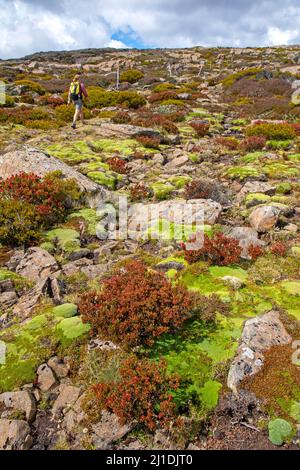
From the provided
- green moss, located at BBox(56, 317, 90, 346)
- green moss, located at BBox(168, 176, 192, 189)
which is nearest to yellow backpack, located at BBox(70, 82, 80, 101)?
green moss, located at BBox(168, 176, 192, 189)

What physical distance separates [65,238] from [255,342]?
564cm

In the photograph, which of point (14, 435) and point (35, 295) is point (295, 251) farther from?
point (14, 435)

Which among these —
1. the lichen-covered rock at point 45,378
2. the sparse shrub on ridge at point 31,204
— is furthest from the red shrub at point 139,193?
the lichen-covered rock at point 45,378

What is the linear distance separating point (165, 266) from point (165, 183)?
578 centimetres

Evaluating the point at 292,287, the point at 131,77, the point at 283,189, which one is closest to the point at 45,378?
the point at 292,287

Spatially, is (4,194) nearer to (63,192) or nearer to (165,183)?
(63,192)

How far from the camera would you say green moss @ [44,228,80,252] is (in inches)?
355

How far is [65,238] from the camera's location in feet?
30.7

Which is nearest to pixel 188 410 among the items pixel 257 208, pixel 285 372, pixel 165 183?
pixel 285 372

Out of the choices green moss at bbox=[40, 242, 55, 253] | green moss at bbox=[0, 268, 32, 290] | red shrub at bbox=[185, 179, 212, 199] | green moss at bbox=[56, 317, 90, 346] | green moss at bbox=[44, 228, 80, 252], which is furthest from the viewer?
red shrub at bbox=[185, 179, 212, 199]

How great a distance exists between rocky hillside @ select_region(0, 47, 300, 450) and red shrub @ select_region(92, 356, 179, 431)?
20 mm

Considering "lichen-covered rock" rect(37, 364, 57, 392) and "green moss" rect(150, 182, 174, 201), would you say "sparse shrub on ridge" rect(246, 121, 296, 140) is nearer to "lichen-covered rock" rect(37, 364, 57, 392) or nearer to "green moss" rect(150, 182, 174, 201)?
"green moss" rect(150, 182, 174, 201)

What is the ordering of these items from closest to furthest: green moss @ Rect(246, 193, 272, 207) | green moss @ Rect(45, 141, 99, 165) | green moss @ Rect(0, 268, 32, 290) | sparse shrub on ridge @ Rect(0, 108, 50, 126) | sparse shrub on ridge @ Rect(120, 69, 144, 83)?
green moss @ Rect(0, 268, 32, 290)
green moss @ Rect(246, 193, 272, 207)
green moss @ Rect(45, 141, 99, 165)
sparse shrub on ridge @ Rect(0, 108, 50, 126)
sparse shrub on ridge @ Rect(120, 69, 144, 83)

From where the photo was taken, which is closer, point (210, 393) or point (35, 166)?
point (210, 393)
